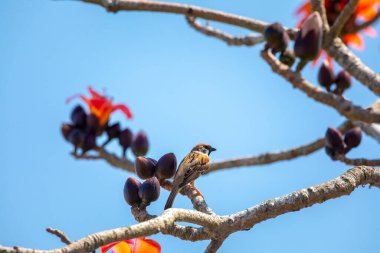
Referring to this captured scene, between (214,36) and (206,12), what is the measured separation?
2.08 feet

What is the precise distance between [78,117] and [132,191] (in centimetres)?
169

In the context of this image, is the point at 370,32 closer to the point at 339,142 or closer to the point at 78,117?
the point at 339,142

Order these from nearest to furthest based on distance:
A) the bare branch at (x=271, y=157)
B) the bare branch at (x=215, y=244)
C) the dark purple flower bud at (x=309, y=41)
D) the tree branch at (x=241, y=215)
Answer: the tree branch at (x=241, y=215)
the bare branch at (x=215, y=244)
the dark purple flower bud at (x=309, y=41)
the bare branch at (x=271, y=157)

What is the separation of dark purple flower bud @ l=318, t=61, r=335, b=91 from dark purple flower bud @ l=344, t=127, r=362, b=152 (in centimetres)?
27

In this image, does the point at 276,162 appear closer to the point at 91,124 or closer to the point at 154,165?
the point at 91,124

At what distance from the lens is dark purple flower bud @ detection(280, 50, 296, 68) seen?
9.46 ft

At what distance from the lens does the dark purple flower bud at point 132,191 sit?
263 centimetres

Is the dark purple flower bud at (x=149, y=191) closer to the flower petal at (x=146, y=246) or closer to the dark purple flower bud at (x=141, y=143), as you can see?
the flower petal at (x=146, y=246)

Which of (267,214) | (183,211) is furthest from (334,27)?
(183,211)

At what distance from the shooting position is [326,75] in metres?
3.90

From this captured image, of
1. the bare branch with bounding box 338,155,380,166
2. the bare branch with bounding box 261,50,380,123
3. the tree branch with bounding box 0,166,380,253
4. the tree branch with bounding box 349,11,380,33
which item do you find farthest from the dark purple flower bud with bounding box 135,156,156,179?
the tree branch with bounding box 349,11,380,33

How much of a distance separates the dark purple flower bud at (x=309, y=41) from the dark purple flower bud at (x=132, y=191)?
2.42 feet

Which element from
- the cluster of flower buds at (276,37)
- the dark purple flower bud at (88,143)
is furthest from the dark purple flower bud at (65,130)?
the cluster of flower buds at (276,37)

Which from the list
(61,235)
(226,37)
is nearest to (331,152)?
(226,37)
